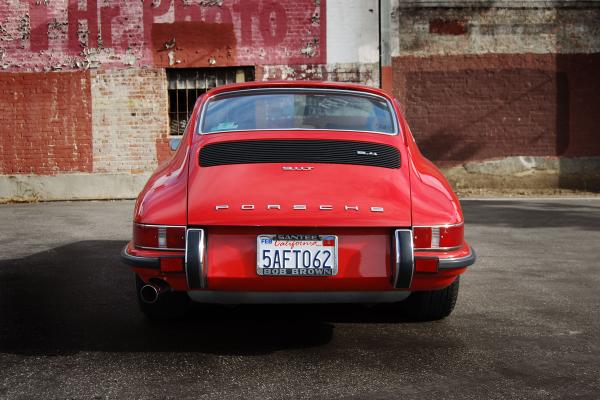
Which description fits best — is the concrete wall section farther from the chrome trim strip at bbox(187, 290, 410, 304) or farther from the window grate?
the chrome trim strip at bbox(187, 290, 410, 304)

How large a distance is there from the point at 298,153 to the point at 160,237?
0.85 m

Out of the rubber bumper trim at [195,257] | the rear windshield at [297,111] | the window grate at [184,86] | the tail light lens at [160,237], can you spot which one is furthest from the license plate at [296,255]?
the window grate at [184,86]

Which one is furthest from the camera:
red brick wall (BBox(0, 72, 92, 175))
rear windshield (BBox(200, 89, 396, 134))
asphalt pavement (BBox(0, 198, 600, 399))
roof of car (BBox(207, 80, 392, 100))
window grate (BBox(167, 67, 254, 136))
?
window grate (BBox(167, 67, 254, 136))

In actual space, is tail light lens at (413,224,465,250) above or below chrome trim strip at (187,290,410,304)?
above

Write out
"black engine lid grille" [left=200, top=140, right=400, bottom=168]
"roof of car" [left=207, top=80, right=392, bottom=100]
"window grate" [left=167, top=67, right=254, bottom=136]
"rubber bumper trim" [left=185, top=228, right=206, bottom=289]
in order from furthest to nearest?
"window grate" [left=167, top=67, right=254, bottom=136], "roof of car" [left=207, top=80, right=392, bottom=100], "black engine lid grille" [left=200, top=140, right=400, bottom=168], "rubber bumper trim" [left=185, top=228, right=206, bottom=289]

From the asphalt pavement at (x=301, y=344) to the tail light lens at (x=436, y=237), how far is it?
0.56 meters

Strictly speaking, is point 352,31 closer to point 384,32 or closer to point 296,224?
point 384,32

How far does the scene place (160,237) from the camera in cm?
357

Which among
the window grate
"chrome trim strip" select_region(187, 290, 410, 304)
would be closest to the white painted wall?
the window grate

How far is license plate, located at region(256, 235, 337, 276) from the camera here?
344cm

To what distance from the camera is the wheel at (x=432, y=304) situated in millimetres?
4281

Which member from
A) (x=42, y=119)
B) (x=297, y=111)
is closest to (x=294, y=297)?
(x=297, y=111)

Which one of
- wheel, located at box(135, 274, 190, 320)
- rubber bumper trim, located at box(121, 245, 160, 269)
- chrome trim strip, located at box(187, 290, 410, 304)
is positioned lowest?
wheel, located at box(135, 274, 190, 320)

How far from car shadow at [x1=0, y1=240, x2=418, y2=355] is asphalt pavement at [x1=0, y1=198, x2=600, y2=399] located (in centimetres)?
1
